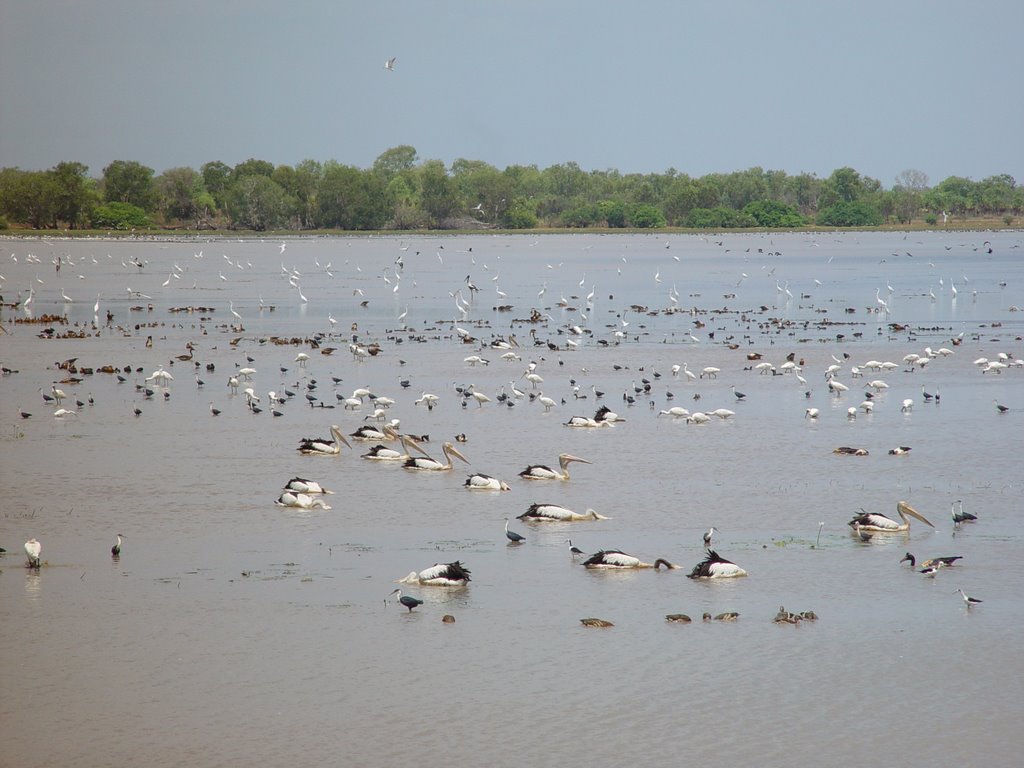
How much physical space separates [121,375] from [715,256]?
210 feet

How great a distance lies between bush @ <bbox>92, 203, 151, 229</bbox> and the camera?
12519 cm

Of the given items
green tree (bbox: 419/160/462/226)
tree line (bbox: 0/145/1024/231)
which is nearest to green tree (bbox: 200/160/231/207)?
tree line (bbox: 0/145/1024/231)

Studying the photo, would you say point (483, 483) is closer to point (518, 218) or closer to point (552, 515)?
point (552, 515)

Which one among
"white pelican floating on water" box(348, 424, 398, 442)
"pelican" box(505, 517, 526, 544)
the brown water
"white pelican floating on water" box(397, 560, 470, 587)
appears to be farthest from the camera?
"white pelican floating on water" box(348, 424, 398, 442)

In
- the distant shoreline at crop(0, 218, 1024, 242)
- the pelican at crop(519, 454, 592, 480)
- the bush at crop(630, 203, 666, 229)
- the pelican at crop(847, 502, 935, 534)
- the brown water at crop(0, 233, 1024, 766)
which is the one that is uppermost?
the bush at crop(630, 203, 666, 229)

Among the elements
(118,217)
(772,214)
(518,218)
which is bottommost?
(118,217)

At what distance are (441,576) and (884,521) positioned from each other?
4430mm

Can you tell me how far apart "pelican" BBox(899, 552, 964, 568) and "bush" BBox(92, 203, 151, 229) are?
123242 mm

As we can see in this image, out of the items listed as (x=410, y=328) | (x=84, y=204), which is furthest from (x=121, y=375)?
(x=84, y=204)

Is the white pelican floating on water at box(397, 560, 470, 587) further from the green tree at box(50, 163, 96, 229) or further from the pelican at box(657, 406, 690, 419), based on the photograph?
the green tree at box(50, 163, 96, 229)

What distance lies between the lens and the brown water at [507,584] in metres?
7.66

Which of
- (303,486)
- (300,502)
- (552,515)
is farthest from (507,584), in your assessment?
(303,486)

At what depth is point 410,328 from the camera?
112 feet

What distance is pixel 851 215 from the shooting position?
14912cm
